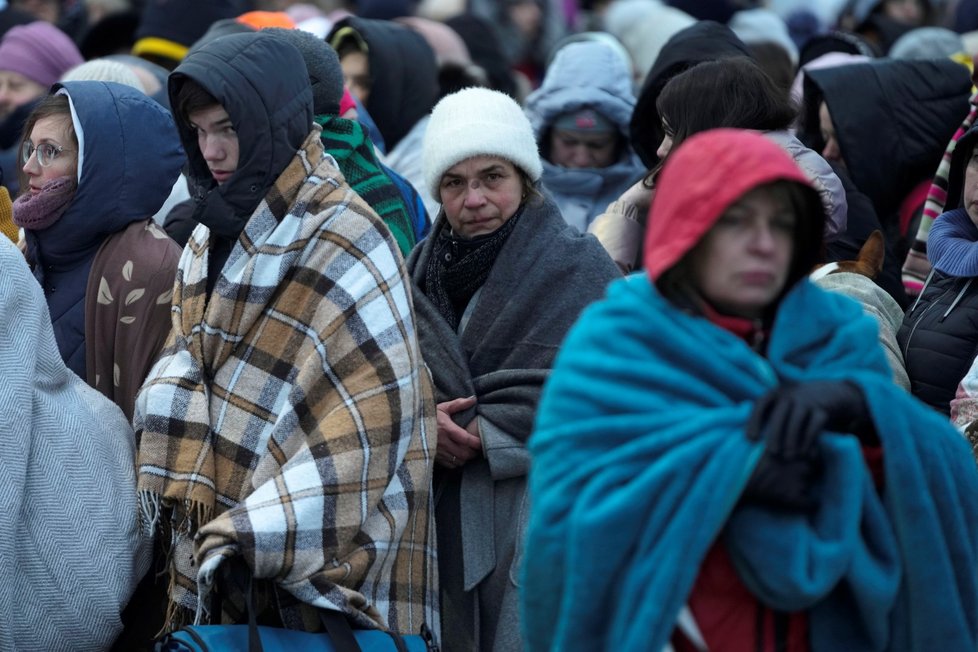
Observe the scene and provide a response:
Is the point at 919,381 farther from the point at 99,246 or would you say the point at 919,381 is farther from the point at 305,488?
the point at 99,246

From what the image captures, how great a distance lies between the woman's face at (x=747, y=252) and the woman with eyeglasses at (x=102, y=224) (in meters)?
2.09

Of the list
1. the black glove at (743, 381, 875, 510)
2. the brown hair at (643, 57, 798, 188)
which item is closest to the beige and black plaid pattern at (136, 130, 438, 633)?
the brown hair at (643, 57, 798, 188)

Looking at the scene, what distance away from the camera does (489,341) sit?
4.11 m

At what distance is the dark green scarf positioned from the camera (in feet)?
16.7

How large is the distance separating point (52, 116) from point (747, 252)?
2691mm

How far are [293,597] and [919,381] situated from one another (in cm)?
177

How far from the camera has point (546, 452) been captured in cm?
285

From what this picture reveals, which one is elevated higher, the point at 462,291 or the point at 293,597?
the point at 462,291

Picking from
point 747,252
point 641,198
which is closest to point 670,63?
point 641,198

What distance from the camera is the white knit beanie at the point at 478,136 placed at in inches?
169

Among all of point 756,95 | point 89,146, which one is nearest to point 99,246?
point 89,146

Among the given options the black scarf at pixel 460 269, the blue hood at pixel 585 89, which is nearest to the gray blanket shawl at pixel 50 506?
the black scarf at pixel 460 269

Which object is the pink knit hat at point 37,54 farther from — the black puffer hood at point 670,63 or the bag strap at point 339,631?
the bag strap at point 339,631

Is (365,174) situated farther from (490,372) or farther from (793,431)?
(793,431)
